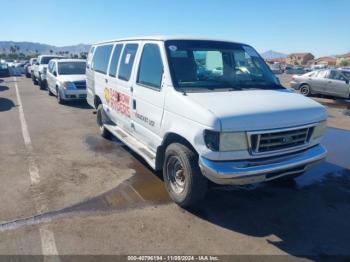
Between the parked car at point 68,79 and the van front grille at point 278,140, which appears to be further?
the parked car at point 68,79

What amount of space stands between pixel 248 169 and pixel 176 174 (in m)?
1.15

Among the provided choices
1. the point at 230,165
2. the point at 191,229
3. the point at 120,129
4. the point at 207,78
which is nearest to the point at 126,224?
the point at 191,229

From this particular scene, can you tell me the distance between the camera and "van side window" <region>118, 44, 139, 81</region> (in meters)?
5.88

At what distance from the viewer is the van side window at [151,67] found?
4.95 meters

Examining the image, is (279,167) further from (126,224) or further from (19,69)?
(19,69)

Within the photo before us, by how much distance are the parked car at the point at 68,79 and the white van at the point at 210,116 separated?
24.1 ft

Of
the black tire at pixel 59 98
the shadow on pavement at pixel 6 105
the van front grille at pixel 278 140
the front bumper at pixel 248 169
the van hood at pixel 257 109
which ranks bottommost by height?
the shadow on pavement at pixel 6 105

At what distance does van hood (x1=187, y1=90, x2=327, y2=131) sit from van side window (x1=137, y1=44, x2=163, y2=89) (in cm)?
80

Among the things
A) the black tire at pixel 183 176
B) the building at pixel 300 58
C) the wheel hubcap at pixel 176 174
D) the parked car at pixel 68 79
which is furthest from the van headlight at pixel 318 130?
the building at pixel 300 58

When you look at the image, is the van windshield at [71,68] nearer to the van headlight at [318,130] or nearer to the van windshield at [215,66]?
the van windshield at [215,66]

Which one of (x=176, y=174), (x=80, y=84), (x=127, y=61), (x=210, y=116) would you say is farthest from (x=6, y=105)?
(x=210, y=116)

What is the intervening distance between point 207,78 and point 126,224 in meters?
2.38

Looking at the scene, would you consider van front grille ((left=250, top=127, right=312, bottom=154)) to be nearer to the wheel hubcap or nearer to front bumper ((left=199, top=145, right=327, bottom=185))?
front bumper ((left=199, top=145, right=327, bottom=185))

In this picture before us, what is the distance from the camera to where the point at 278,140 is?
4.14 meters
